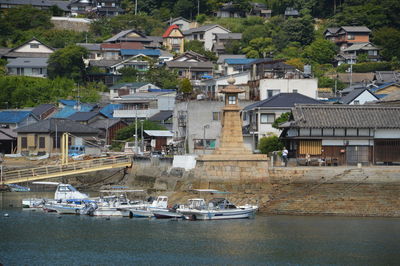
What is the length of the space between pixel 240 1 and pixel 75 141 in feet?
179

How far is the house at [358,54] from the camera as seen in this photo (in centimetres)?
10194

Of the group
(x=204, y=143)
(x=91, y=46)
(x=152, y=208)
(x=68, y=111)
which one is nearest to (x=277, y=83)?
(x=204, y=143)

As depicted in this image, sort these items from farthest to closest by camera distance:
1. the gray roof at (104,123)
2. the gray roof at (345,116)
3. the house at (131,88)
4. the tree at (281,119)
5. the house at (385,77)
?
the house at (131,88) < the house at (385,77) < the gray roof at (104,123) < the tree at (281,119) < the gray roof at (345,116)

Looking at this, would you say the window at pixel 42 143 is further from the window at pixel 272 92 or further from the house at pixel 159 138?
the window at pixel 272 92

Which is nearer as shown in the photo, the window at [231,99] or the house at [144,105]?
the window at [231,99]

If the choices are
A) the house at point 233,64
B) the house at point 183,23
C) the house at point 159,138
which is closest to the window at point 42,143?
the house at point 159,138

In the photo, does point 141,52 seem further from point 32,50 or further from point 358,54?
point 358,54

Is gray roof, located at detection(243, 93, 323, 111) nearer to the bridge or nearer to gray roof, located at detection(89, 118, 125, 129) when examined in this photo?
the bridge

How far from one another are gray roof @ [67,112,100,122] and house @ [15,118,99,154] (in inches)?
163

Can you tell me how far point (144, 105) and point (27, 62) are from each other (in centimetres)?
Result: 2205

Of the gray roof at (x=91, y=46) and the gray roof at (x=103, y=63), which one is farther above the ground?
the gray roof at (x=91, y=46)

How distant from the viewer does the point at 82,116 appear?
3211 inches

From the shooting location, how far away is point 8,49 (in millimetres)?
104438

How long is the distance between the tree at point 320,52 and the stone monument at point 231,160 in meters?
53.0
